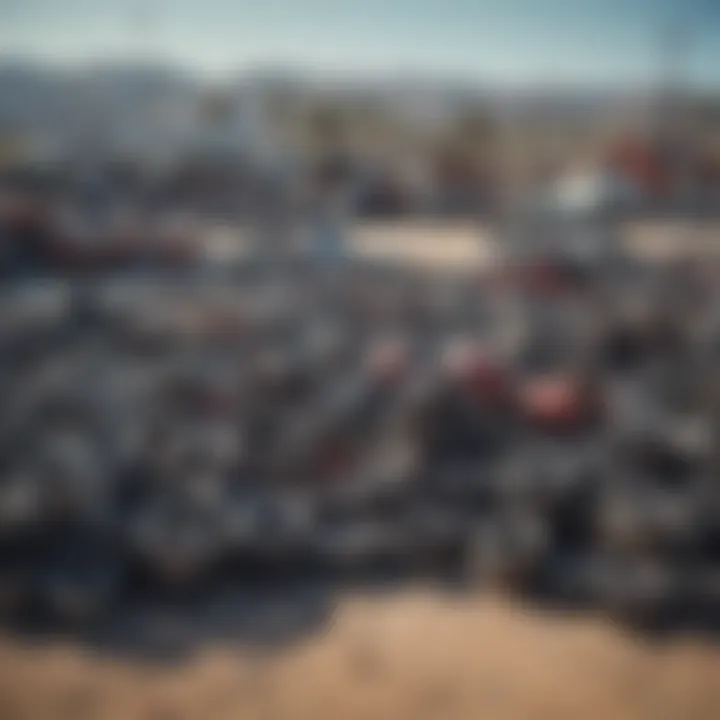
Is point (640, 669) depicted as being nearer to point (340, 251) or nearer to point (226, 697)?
point (226, 697)

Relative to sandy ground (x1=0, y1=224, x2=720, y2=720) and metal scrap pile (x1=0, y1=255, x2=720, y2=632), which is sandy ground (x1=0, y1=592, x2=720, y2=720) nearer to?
sandy ground (x1=0, y1=224, x2=720, y2=720)

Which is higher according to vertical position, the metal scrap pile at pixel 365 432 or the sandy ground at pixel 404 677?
the metal scrap pile at pixel 365 432

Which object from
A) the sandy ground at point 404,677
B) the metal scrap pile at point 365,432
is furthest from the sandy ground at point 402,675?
the metal scrap pile at point 365,432

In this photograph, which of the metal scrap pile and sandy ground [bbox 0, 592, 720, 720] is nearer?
sandy ground [bbox 0, 592, 720, 720]

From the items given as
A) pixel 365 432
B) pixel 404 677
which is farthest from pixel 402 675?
pixel 365 432

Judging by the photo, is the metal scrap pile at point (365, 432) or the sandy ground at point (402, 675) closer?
the sandy ground at point (402, 675)

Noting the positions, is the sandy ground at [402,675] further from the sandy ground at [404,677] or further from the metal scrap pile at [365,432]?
the metal scrap pile at [365,432]

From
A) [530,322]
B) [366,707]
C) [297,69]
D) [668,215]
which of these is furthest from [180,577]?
[668,215]

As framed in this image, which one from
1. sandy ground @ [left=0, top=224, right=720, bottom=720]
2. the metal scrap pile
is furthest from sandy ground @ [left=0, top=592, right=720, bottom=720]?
the metal scrap pile
